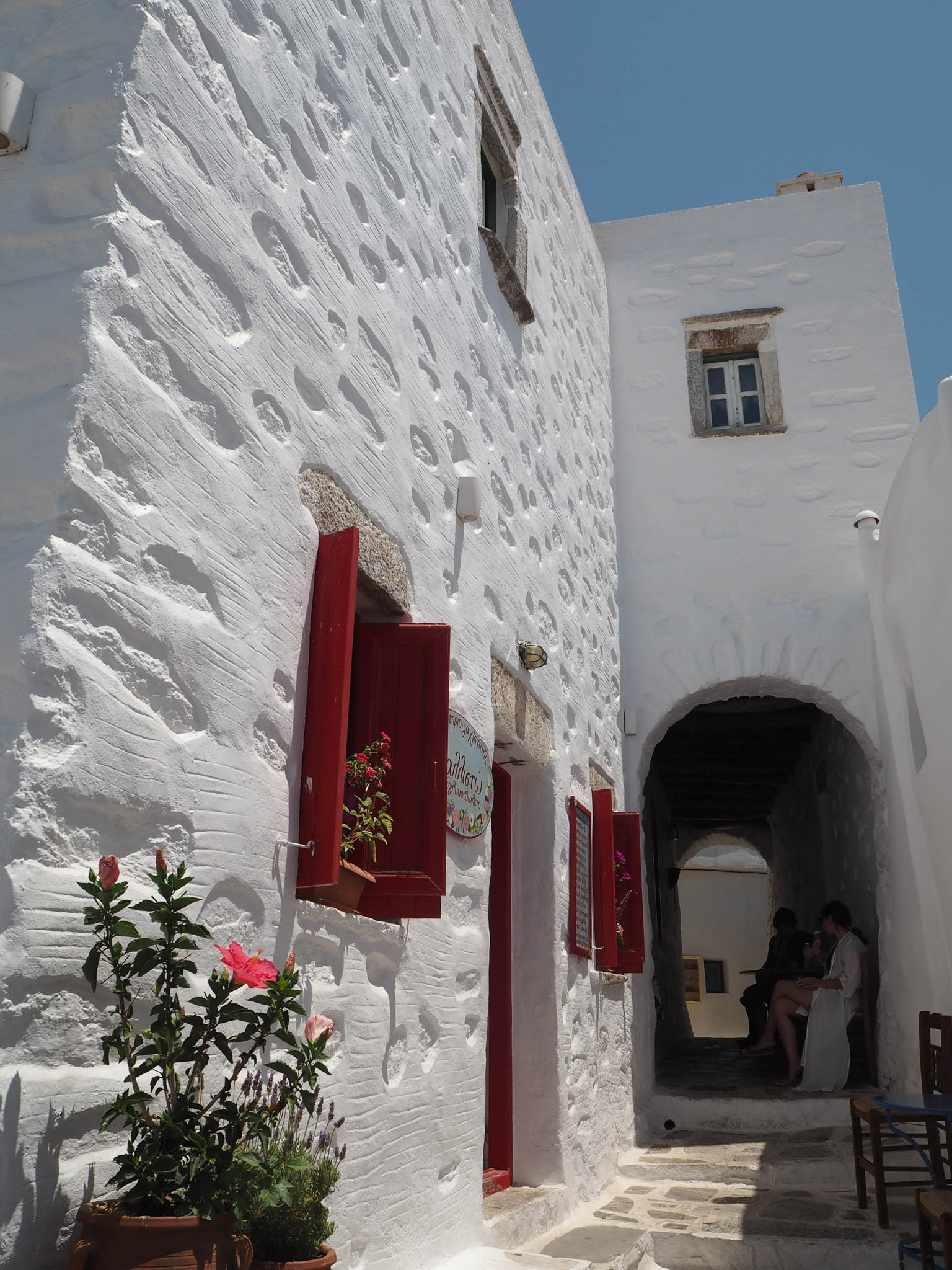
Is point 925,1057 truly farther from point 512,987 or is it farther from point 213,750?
point 213,750

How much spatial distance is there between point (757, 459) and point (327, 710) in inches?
238

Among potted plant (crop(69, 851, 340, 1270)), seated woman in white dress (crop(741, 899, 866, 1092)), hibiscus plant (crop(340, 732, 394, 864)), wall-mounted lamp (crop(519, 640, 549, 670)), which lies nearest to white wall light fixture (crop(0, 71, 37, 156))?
potted plant (crop(69, 851, 340, 1270))

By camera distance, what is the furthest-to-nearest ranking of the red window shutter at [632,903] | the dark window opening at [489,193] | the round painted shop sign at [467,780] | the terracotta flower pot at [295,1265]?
the red window shutter at [632,903], the dark window opening at [489,193], the round painted shop sign at [467,780], the terracotta flower pot at [295,1265]

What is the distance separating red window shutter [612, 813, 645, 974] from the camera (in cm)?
604

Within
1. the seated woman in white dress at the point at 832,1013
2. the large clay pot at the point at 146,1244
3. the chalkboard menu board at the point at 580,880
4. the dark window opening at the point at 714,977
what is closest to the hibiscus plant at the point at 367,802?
the large clay pot at the point at 146,1244

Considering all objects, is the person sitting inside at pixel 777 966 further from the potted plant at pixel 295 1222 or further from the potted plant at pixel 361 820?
the potted plant at pixel 295 1222

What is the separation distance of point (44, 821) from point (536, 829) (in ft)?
11.5

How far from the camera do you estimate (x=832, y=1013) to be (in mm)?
6711

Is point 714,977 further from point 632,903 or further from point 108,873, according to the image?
point 108,873

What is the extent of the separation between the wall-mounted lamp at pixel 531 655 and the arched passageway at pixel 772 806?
3018mm

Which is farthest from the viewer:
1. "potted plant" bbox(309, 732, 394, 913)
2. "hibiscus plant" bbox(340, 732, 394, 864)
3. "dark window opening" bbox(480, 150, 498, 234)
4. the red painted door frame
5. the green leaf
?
"dark window opening" bbox(480, 150, 498, 234)

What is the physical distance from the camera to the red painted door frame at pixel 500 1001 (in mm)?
4496

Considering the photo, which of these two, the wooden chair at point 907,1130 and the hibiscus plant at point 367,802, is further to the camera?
the wooden chair at point 907,1130

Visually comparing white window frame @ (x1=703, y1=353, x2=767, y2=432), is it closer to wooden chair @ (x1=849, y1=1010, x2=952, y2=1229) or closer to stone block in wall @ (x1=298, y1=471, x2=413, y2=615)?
wooden chair @ (x1=849, y1=1010, x2=952, y2=1229)
